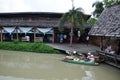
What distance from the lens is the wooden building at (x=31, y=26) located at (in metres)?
29.8

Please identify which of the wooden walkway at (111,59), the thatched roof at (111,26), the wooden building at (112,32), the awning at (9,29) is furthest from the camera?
the awning at (9,29)

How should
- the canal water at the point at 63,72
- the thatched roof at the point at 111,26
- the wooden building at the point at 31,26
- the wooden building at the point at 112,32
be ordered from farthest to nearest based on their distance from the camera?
the wooden building at the point at 31,26
the thatched roof at the point at 111,26
the wooden building at the point at 112,32
the canal water at the point at 63,72

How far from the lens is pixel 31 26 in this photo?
29984 mm

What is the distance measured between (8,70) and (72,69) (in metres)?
4.59

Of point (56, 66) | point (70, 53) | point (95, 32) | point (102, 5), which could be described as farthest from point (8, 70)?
point (102, 5)

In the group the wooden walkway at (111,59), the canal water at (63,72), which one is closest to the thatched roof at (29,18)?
the wooden walkway at (111,59)

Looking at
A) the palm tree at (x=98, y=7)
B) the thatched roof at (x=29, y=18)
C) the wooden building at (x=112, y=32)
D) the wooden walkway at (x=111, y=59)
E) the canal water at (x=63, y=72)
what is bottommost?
the canal water at (x=63, y=72)

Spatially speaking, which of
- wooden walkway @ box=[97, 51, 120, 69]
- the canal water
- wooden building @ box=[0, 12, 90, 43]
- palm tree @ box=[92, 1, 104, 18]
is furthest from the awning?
wooden walkway @ box=[97, 51, 120, 69]

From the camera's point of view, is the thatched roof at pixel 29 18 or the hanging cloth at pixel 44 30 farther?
the thatched roof at pixel 29 18

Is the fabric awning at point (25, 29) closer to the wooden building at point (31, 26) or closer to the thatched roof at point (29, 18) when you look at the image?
the wooden building at point (31, 26)

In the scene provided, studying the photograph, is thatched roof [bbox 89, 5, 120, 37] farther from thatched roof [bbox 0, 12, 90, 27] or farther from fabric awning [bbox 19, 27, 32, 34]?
fabric awning [bbox 19, 27, 32, 34]

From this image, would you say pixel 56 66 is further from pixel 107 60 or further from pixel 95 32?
pixel 95 32

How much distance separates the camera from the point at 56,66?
57.4ft

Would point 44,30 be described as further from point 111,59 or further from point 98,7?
point 111,59
